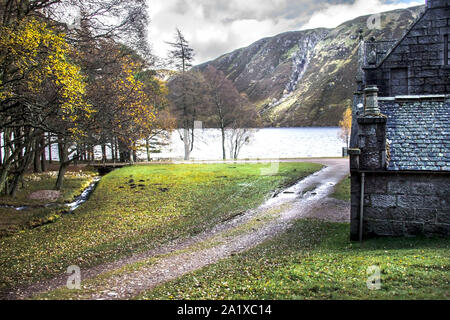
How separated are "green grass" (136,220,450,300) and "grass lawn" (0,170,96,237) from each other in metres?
13.3

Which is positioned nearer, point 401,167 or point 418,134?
point 401,167

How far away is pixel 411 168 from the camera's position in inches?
509

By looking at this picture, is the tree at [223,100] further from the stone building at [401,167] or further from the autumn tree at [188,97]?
the stone building at [401,167]

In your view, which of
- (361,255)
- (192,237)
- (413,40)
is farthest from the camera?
(413,40)

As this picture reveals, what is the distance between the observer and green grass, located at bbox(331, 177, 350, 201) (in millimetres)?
22586

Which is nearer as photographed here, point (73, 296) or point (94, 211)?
point (73, 296)

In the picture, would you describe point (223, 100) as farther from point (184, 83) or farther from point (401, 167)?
point (401, 167)

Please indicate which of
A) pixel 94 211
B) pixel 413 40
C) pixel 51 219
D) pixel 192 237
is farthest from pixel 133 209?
pixel 413 40

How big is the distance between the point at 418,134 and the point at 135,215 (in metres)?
16.4

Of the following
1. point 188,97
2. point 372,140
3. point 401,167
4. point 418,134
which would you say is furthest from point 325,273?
point 188,97

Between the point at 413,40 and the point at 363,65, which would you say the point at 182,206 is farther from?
the point at 413,40

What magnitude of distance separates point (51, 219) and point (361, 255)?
58.6ft

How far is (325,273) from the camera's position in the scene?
9016mm

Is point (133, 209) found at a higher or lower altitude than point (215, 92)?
lower
